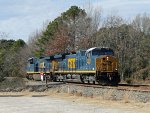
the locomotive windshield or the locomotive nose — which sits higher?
the locomotive windshield

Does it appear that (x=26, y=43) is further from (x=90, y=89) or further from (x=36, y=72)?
(x=90, y=89)

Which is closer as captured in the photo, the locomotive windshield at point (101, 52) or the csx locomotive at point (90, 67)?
the csx locomotive at point (90, 67)

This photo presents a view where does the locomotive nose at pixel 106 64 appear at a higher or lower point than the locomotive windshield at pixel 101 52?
lower

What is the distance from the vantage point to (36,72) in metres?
55.3

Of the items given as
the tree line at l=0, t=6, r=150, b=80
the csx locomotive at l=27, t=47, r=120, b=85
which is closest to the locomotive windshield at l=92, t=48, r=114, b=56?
the csx locomotive at l=27, t=47, r=120, b=85

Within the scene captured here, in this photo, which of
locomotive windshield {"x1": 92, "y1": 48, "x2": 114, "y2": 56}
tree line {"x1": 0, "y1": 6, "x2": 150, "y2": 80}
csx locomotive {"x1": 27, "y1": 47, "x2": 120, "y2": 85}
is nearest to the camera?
csx locomotive {"x1": 27, "y1": 47, "x2": 120, "y2": 85}

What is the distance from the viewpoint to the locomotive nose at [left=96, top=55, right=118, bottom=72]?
3450cm

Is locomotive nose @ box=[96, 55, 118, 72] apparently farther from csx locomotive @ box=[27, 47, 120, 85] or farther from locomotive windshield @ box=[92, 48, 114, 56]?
locomotive windshield @ box=[92, 48, 114, 56]

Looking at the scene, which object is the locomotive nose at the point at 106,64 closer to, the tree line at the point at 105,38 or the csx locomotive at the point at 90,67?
the csx locomotive at the point at 90,67

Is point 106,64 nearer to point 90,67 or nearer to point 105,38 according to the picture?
point 90,67

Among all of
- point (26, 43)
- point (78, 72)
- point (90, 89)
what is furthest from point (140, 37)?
point (26, 43)

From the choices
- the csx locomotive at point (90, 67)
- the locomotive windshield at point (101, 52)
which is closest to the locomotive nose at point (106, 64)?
the csx locomotive at point (90, 67)

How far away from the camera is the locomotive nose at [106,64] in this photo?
113 feet

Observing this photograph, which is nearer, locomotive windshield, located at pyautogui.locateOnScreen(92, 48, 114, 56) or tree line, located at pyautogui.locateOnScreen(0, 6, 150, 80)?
locomotive windshield, located at pyautogui.locateOnScreen(92, 48, 114, 56)
